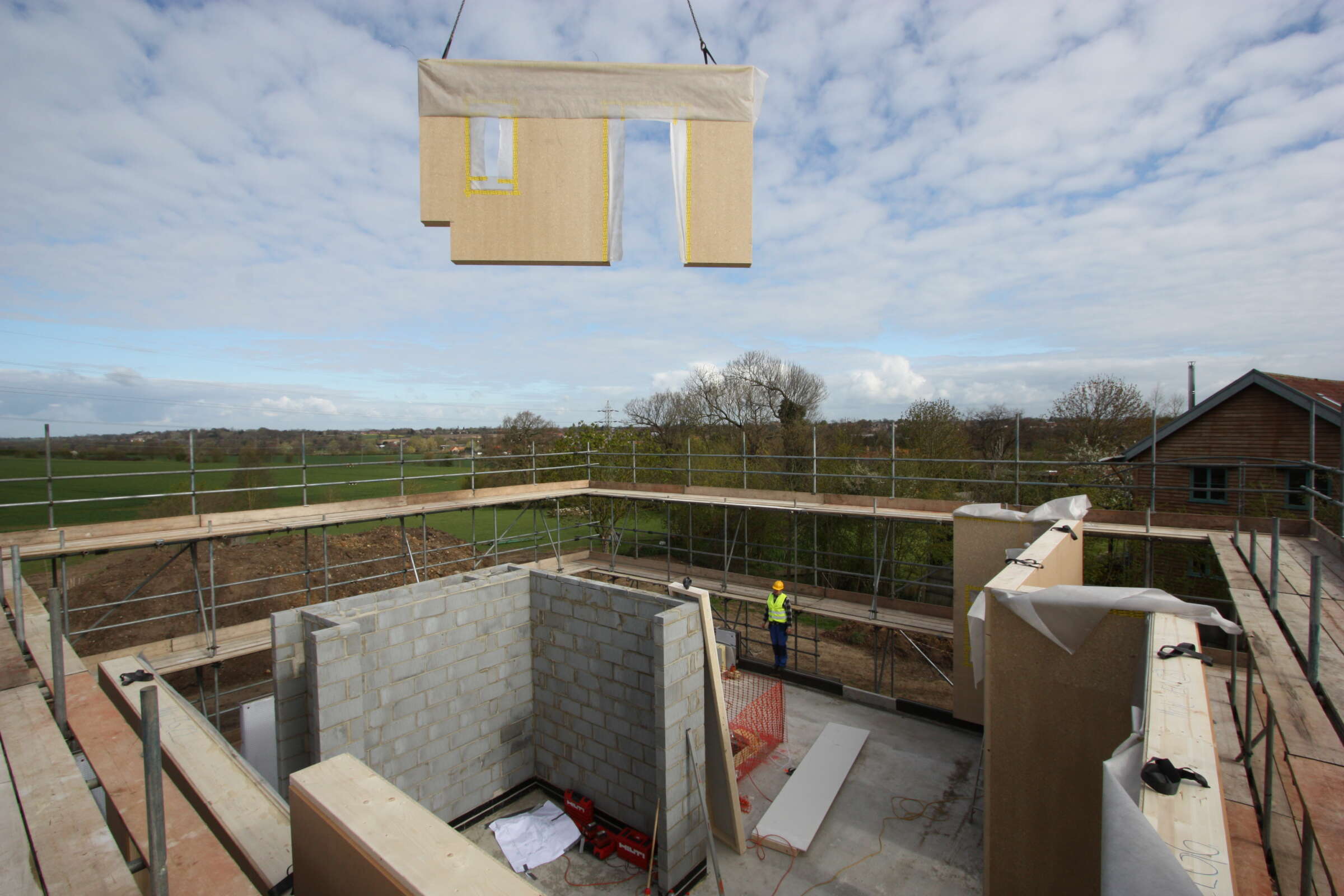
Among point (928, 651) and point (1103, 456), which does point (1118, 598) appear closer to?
point (928, 651)

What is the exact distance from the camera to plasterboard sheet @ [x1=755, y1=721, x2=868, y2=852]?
5852 millimetres

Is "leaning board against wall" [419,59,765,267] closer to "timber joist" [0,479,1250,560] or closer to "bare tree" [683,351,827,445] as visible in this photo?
"timber joist" [0,479,1250,560]

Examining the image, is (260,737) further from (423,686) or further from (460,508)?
(460,508)

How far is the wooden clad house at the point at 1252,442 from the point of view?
381 inches

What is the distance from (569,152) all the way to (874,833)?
6400 millimetres

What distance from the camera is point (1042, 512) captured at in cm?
700

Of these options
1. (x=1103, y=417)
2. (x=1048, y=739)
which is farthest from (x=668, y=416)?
(x=1048, y=739)

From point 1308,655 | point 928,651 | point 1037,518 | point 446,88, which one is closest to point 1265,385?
point 1037,518

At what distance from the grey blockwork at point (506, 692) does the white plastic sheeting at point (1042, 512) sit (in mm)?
3885

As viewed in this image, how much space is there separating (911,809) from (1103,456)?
521 inches

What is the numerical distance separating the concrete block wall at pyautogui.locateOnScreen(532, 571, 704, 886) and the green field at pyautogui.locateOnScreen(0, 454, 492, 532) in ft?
12.5

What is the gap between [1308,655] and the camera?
2.55 m

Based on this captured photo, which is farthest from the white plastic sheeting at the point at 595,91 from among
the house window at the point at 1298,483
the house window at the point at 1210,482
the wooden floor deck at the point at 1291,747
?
the house window at the point at 1210,482

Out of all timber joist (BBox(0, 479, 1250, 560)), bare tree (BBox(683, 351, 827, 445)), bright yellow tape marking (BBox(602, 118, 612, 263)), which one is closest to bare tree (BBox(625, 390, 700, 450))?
bare tree (BBox(683, 351, 827, 445))
